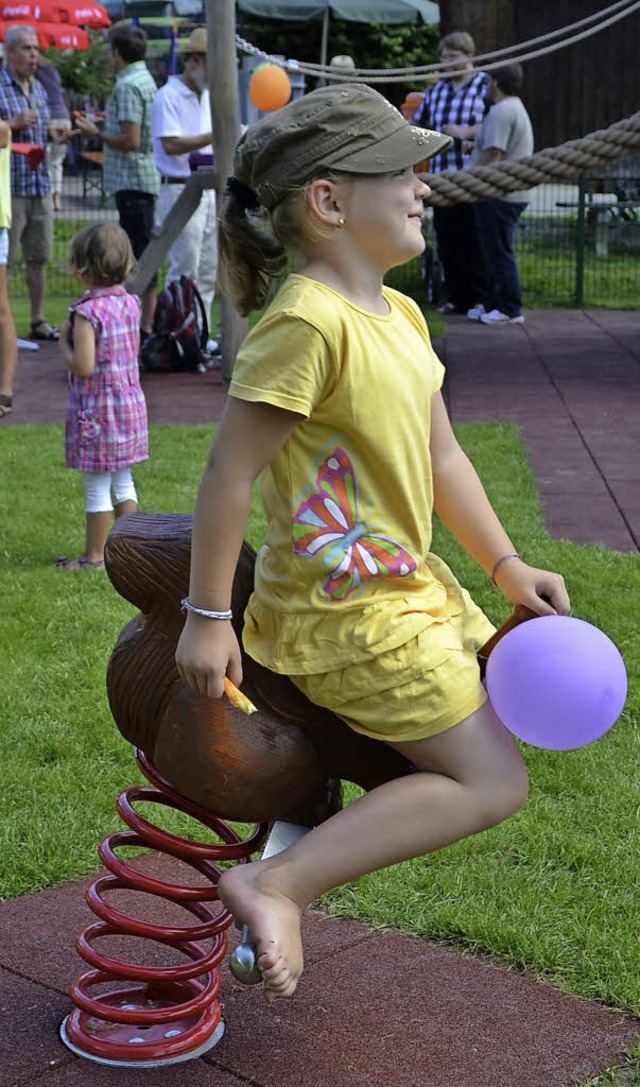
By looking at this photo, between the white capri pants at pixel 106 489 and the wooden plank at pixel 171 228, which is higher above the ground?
the wooden plank at pixel 171 228

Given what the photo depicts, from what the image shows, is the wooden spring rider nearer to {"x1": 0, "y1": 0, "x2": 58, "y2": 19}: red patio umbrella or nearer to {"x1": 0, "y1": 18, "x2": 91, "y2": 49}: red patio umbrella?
{"x1": 0, "y1": 0, "x2": 58, "y2": 19}: red patio umbrella

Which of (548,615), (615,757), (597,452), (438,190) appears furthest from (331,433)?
(438,190)

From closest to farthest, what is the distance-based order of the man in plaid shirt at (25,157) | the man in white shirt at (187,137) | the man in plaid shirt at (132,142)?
the man in white shirt at (187,137), the man in plaid shirt at (25,157), the man in plaid shirt at (132,142)

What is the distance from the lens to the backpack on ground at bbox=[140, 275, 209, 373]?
10.1 meters

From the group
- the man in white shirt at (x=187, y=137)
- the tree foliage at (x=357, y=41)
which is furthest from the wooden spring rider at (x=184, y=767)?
the tree foliage at (x=357, y=41)

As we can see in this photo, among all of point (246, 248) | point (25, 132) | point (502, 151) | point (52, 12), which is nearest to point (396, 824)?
point (246, 248)

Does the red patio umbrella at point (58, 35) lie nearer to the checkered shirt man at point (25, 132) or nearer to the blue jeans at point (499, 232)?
the checkered shirt man at point (25, 132)

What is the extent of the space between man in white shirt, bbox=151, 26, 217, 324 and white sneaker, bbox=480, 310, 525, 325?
9.76 ft

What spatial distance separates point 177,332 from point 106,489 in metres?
4.62

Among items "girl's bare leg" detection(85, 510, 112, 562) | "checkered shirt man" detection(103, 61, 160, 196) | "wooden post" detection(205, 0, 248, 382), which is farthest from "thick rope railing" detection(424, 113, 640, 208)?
"girl's bare leg" detection(85, 510, 112, 562)

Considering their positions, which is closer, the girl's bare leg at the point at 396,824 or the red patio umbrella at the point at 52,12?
the girl's bare leg at the point at 396,824

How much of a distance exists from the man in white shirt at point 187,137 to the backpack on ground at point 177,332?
0.66 feet

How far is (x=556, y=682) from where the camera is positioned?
7.36ft

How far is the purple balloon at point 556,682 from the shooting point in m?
2.25
